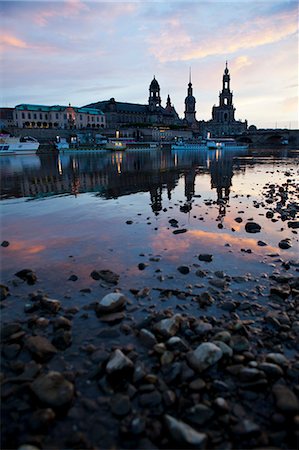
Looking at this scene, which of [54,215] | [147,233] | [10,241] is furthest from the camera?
[54,215]

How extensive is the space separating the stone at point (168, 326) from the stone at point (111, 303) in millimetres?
1207

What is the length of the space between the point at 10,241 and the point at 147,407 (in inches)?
367

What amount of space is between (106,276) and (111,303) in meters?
1.69

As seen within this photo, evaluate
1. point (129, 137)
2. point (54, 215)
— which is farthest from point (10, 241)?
point (129, 137)

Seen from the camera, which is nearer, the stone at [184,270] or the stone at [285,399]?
the stone at [285,399]

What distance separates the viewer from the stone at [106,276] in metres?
8.38

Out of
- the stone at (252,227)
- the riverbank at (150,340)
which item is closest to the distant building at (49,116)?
the stone at (252,227)

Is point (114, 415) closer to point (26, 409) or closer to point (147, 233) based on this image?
point (26, 409)

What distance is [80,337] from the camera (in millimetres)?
6059

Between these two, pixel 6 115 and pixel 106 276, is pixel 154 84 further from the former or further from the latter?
pixel 106 276

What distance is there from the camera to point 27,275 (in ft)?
27.7

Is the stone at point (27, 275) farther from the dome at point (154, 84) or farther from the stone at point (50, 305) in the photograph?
the dome at point (154, 84)

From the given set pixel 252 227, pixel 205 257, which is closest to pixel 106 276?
pixel 205 257

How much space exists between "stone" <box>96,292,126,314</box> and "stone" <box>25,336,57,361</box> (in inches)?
55.7
